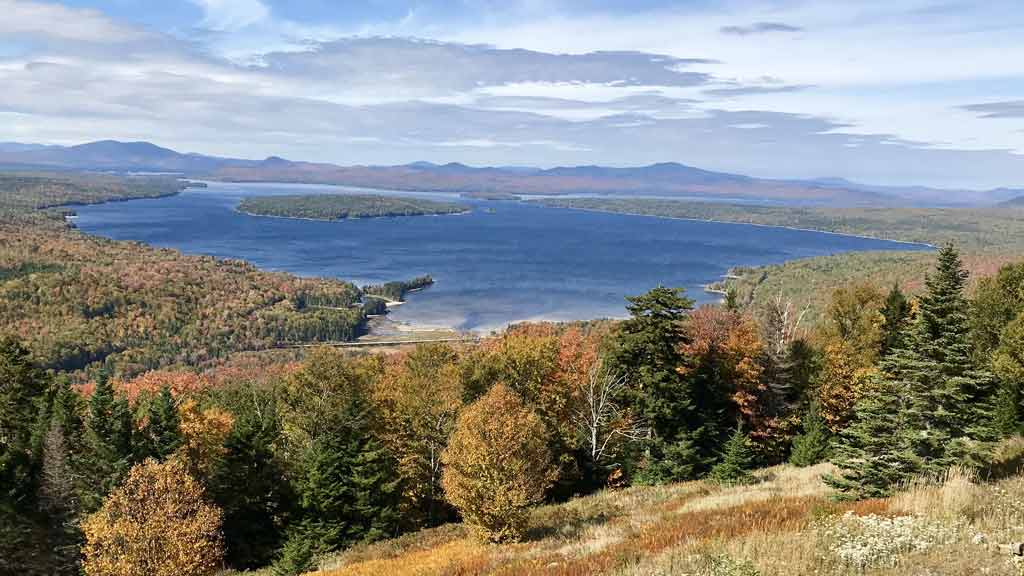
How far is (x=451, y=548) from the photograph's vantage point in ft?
76.3

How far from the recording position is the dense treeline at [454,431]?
25.7 meters

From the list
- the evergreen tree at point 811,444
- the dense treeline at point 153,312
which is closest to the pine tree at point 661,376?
the evergreen tree at point 811,444

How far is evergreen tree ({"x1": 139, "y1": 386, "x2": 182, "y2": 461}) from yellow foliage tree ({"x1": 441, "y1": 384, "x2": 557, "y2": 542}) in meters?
20.2

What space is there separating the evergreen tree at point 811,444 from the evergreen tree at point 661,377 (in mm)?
5518

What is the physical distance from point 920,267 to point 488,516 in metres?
172

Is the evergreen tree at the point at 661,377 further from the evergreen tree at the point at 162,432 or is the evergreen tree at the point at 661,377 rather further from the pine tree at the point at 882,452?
the evergreen tree at the point at 162,432

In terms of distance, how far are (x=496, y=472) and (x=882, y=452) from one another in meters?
12.9

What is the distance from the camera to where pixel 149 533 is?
980 inches

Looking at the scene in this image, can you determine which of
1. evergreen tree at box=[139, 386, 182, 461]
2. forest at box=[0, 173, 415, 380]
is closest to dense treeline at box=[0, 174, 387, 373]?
forest at box=[0, 173, 415, 380]

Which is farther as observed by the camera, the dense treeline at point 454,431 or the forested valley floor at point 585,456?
the dense treeline at point 454,431

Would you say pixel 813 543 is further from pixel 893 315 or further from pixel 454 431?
pixel 893 315

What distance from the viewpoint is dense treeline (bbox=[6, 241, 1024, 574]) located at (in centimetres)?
2567

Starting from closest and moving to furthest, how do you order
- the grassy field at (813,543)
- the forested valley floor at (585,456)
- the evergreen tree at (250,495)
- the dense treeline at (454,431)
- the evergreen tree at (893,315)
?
the grassy field at (813,543) < the forested valley floor at (585,456) < the dense treeline at (454,431) < the evergreen tree at (250,495) < the evergreen tree at (893,315)

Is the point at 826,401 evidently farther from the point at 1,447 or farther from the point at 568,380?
the point at 1,447
